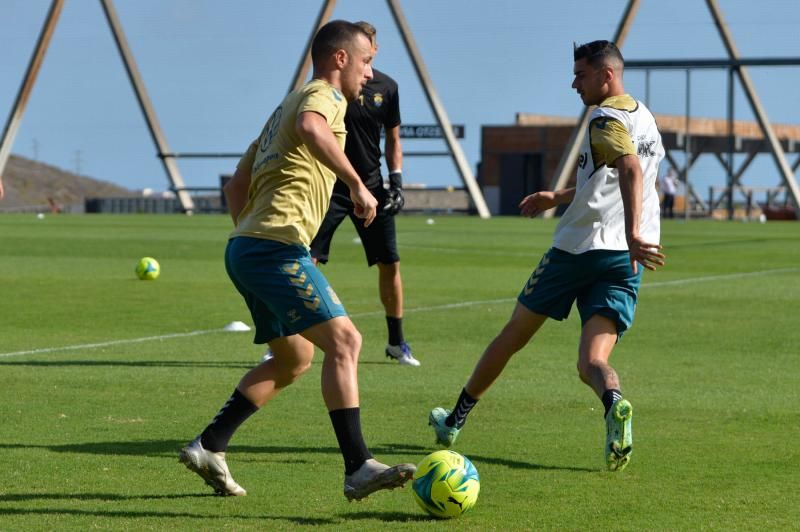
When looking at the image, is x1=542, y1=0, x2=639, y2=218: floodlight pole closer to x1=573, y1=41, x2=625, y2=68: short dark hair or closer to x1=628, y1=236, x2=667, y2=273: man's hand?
x1=573, y1=41, x2=625, y2=68: short dark hair

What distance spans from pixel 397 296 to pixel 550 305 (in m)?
3.87

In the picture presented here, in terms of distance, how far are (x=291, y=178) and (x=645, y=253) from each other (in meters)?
1.56

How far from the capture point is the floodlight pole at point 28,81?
164 ft

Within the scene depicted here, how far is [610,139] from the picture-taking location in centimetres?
646

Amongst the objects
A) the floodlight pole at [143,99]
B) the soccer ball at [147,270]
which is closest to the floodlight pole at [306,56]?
the floodlight pole at [143,99]

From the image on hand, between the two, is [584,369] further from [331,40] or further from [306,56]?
[306,56]

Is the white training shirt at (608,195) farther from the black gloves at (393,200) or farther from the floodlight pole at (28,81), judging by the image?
the floodlight pole at (28,81)

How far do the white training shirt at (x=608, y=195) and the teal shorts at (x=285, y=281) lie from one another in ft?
4.72

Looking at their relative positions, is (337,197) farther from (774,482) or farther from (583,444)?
(774,482)

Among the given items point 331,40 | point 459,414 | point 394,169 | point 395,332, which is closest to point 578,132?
point 394,169

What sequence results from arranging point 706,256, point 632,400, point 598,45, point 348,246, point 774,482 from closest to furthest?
point 774,482, point 598,45, point 632,400, point 706,256, point 348,246

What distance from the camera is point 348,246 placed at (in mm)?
25953

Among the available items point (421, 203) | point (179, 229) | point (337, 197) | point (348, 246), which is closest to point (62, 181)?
point (421, 203)

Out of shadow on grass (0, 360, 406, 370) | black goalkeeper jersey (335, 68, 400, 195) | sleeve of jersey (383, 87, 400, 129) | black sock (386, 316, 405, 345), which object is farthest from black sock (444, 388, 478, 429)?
sleeve of jersey (383, 87, 400, 129)
